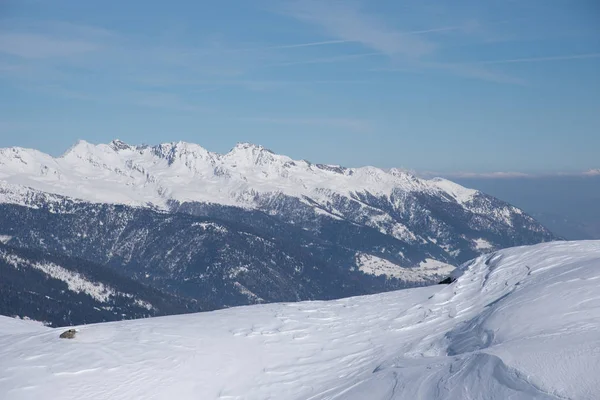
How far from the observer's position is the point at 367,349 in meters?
36.7

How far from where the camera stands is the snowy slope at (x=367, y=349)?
27.0 meters

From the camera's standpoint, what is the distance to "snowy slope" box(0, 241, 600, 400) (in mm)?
26953

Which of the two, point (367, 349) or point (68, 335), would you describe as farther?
point (68, 335)

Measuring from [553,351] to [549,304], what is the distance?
6314 mm

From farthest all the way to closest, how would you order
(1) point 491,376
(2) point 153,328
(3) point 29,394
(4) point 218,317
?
(4) point 218,317 → (2) point 153,328 → (3) point 29,394 → (1) point 491,376

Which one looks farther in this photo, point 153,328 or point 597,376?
point 153,328

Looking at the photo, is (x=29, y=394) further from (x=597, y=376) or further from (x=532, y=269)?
(x=532, y=269)

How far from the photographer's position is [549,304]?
32656 millimetres

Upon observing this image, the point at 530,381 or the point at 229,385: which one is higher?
the point at 530,381

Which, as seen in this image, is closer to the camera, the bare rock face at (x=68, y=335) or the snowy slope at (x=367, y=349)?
the snowy slope at (x=367, y=349)

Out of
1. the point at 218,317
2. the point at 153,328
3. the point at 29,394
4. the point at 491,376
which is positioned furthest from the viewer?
the point at 218,317

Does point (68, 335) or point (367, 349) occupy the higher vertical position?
point (68, 335)

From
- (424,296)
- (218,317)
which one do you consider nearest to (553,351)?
(424,296)

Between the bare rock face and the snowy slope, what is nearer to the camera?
the snowy slope
